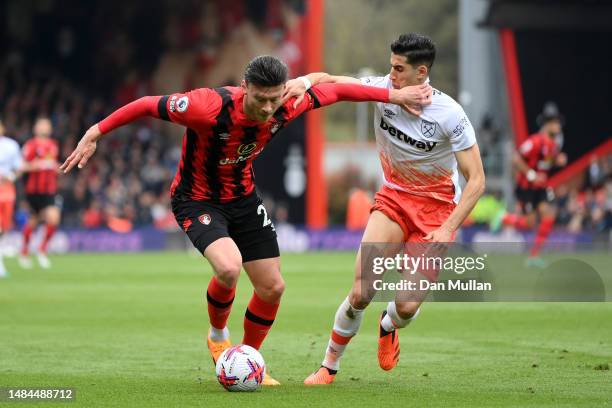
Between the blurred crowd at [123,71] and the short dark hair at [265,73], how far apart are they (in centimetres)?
2381

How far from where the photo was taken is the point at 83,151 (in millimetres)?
7559

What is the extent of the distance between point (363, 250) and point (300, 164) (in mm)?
24994

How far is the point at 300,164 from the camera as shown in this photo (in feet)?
109

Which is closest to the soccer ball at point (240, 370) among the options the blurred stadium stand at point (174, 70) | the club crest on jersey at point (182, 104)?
the club crest on jersey at point (182, 104)

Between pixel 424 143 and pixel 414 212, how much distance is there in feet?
1.69

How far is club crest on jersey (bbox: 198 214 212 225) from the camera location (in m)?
7.99

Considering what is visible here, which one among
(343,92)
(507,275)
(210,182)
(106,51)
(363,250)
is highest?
(106,51)

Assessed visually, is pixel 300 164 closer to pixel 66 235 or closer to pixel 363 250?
pixel 66 235

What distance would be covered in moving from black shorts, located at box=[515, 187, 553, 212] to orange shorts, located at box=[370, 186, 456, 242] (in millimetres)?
13159

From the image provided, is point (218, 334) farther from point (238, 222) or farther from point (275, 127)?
point (275, 127)

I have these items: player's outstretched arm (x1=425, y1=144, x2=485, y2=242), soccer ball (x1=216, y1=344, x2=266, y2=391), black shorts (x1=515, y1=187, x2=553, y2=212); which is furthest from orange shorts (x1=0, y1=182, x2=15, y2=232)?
player's outstretched arm (x1=425, y1=144, x2=485, y2=242)

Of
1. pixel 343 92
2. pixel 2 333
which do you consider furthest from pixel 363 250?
pixel 2 333

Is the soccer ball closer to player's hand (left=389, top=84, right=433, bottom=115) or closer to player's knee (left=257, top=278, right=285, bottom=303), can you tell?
player's knee (left=257, top=278, right=285, bottom=303)

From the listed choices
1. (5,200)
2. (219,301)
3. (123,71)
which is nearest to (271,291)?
(219,301)
